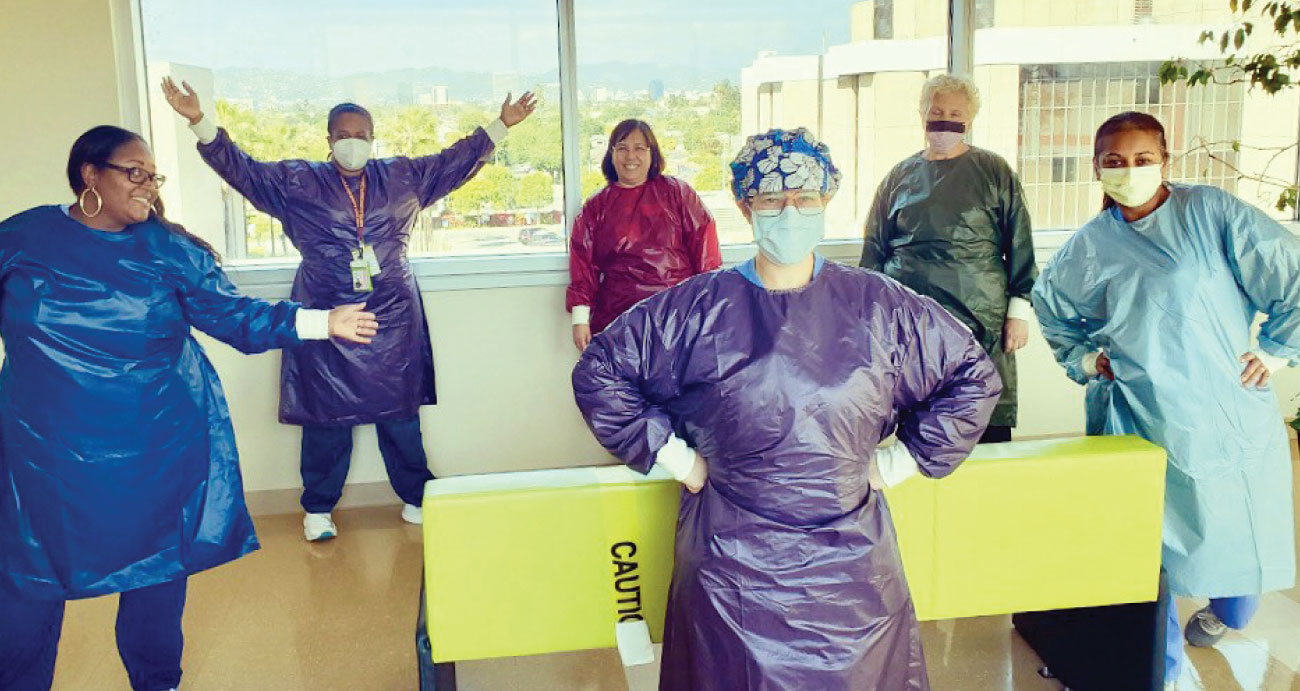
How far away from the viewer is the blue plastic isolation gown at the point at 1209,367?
2.34 metres

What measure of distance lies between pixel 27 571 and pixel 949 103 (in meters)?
2.70

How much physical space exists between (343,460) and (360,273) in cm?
73

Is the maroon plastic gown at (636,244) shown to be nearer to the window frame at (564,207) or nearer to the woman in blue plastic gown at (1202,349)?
the window frame at (564,207)

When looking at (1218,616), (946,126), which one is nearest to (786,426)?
(1218,616)

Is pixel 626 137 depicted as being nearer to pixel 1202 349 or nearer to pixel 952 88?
pixel 952 88

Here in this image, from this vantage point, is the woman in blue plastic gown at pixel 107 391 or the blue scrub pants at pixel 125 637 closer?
the woman in blue plastic gown at pixel 107 391

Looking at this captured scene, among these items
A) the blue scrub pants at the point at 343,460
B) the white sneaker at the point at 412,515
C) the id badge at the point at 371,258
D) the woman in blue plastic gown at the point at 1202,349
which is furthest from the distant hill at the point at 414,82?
the woman in blue plastic gown at the point at 1202,349

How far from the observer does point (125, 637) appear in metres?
2.51

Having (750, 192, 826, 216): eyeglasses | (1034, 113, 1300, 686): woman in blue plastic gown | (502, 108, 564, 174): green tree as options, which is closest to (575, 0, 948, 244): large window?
(502, 108, 564, 174): green tree

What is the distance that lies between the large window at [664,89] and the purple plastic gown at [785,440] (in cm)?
250

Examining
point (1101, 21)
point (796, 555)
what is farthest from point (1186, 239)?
point (1101, 21)

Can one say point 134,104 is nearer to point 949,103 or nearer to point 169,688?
point 169,688

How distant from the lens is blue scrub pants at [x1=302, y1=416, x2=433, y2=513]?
377 cm

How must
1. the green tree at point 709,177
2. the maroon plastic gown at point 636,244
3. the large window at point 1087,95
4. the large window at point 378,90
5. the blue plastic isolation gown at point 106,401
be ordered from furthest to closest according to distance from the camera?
the large window at point 1087,95
the green tree at point 709,177
the large window at point 378,90
the maroon plastic gown at point 636,244
the blue plastic isolation gown at point 106,401
